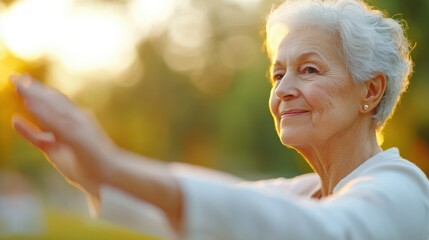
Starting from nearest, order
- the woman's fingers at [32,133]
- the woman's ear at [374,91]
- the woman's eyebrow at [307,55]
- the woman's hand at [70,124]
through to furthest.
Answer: the woman's hand at [70,124] → the woman's fingers at [32,133] → the woman's eyebrow at [307,55] → the woman's ear at [374,91]

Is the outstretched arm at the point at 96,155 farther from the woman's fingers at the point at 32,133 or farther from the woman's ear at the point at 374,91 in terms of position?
the woman's ear at the point at 374,91

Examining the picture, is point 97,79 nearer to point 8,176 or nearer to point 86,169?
point 8,176

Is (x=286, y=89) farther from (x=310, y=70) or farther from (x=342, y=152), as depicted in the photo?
(x=342, y=152)

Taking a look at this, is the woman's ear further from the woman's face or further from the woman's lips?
the woman's lips

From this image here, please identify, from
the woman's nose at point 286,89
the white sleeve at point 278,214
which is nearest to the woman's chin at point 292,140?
the woman's nose at point 286,89

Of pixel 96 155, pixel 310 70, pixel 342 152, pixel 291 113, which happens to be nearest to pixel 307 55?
pixel 310 70

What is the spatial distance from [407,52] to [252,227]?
154 cm

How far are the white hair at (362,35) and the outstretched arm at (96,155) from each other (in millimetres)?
1277

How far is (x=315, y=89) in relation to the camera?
2623 mm

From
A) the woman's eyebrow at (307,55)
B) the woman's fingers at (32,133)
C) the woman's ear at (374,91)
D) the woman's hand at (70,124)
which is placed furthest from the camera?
the woman's ear at (374,91)

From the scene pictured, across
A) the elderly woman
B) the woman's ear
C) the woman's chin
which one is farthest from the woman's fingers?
the woman's ear

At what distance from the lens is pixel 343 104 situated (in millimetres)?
2621

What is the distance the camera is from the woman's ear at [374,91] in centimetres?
270

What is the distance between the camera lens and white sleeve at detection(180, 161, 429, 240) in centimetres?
146
